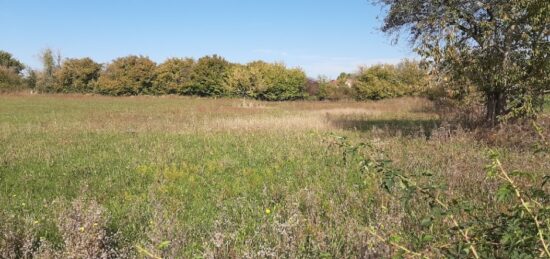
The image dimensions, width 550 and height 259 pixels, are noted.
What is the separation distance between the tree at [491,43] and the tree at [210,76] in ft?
160

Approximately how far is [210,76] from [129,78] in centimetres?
1198

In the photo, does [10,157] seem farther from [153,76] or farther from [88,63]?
[88,63]

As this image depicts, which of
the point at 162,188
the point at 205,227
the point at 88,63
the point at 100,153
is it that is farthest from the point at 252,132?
the point at 88,63

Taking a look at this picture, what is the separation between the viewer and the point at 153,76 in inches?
2474

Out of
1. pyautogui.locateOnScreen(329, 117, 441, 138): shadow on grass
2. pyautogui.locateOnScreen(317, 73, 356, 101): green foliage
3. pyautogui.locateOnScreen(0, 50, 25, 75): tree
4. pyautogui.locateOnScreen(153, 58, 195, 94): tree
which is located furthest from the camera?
pyautogui.locateOnScreen(0, 50, 25, 75): tree

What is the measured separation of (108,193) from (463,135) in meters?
8.90

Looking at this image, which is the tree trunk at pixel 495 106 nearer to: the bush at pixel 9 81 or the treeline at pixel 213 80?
the treeline at pixel 213 80

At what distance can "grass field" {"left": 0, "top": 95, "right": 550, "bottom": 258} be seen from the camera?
4.16m

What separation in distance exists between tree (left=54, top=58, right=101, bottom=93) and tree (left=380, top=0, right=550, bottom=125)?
62.1m

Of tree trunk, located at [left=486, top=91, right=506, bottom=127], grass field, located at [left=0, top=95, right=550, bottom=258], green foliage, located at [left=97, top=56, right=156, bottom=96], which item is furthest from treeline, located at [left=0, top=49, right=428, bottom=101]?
grass field, located at [left=0, top=95, right=550, bottom=258]

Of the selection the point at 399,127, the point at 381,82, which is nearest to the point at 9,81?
the point at 381,82

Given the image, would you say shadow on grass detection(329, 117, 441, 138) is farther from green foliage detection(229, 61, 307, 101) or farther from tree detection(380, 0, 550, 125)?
green foliage detection(229, 61, 307, 101)

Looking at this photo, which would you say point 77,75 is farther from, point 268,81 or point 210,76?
point 268,81

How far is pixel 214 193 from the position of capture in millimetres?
7250
